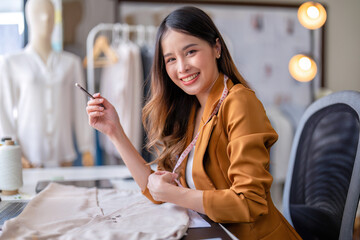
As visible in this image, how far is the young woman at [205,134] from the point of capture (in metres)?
0.88

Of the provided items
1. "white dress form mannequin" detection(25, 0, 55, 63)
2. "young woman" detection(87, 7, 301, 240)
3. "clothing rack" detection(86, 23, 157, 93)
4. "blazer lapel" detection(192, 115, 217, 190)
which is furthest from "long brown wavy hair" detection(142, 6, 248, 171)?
"clothing rack" detection(86, 23, 157, 93)

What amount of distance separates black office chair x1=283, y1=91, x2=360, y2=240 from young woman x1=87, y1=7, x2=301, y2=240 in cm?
14

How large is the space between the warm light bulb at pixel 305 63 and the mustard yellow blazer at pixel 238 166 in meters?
1.64

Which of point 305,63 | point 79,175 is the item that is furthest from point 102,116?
point 305,63

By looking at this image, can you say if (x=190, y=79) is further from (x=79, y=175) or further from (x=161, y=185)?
(x=79, y=175)

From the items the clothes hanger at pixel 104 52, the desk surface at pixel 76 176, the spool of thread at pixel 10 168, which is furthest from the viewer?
the clothes hanger at pixel 104 52

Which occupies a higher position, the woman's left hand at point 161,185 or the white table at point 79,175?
the woman's left hand at point 161,185

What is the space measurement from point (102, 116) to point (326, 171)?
70 centimetres

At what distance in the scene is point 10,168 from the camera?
1.18 meters

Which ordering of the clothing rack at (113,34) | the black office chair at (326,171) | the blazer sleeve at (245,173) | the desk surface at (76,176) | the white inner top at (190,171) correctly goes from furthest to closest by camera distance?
the clothing rack at (113,34), the desk surface at (76,176), the white inner top at (190,171), the black office chair at (326,171), the blazer sleeve at (245,173)

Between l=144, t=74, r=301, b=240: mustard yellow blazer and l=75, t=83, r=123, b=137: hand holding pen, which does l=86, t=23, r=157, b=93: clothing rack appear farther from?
l=144, t=74, r=301, b=240: mustard yellow blazer

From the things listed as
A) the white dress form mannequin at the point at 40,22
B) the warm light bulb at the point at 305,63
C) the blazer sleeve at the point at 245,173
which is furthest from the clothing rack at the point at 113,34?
the blazer sleeve at the point at 245,173

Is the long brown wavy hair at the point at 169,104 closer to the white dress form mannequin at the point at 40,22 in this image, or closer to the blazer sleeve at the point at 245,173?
the blazer sleeve at the point at 245,173

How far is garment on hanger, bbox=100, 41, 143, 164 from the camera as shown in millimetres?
2926
